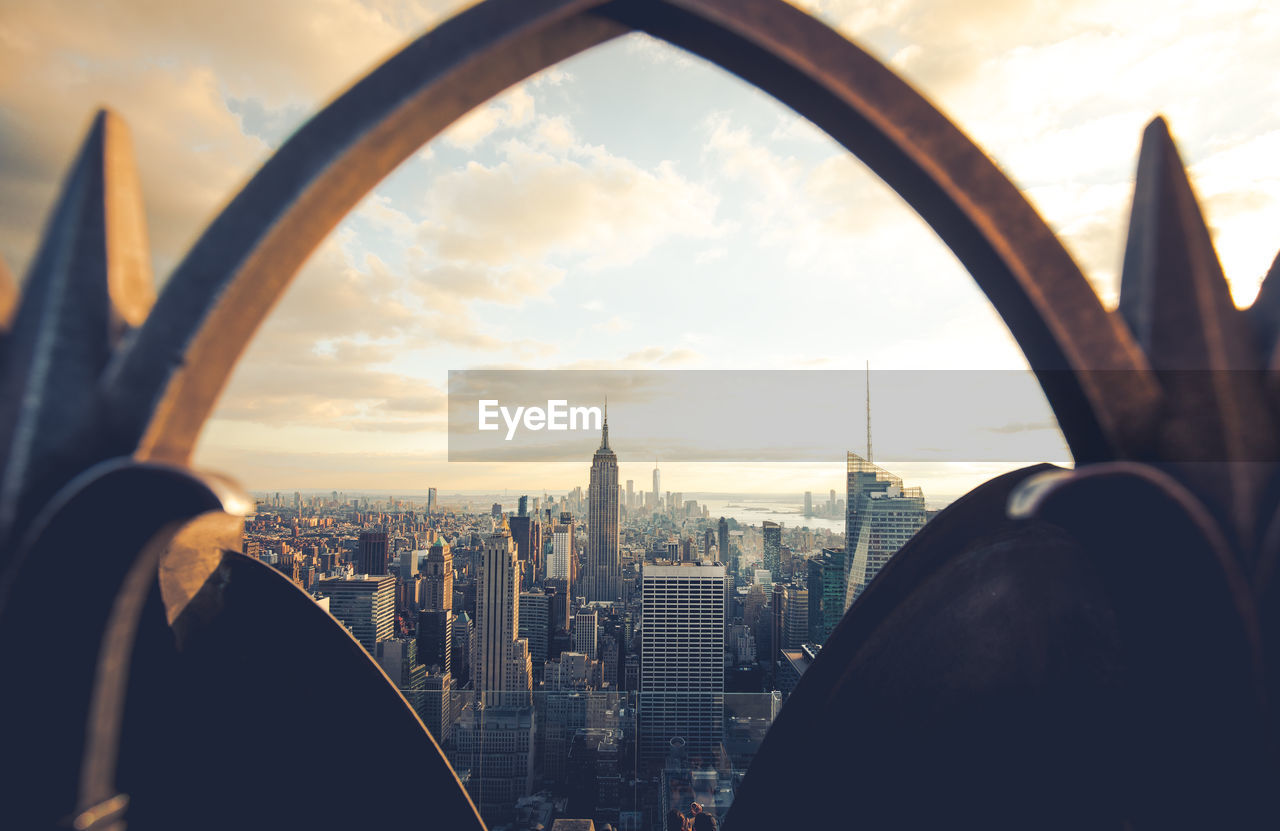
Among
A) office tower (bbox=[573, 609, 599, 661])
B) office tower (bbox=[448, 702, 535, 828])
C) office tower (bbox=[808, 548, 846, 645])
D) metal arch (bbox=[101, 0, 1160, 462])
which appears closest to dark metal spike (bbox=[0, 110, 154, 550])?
metal arch (bbox=[101, 0, 1160, 462])

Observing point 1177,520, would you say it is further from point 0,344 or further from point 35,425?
point 0,344

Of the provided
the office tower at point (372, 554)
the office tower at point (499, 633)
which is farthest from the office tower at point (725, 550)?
the office tower at point (372, 554)

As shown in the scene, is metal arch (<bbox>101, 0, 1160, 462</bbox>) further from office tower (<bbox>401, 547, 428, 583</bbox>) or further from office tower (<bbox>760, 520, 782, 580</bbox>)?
office tower (<bbox>760, 520, 782, 580</bbox>)

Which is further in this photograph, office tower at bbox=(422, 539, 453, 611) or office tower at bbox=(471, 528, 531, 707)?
office tower at bbox=(422, 539, 453, 611)

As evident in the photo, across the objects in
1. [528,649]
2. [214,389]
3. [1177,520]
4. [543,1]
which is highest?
[543,1]

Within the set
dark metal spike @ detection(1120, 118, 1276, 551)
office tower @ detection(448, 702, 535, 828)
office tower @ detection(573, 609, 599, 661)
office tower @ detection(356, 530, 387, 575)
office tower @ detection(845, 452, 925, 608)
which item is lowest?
office tower @ detection(448, 702, 535, 828)

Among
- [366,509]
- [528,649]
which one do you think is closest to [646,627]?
[528,649]

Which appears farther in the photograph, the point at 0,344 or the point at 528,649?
the point at 528,649
